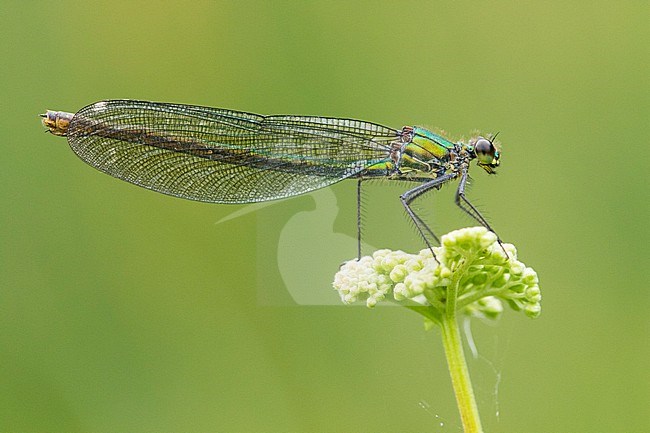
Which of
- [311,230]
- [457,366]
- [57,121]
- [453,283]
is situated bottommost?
[457,366]

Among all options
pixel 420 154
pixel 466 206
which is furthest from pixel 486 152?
pixel 466 206

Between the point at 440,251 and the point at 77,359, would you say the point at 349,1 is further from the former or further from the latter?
the point at 440,251

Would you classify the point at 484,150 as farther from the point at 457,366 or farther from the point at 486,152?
the point at 457,366

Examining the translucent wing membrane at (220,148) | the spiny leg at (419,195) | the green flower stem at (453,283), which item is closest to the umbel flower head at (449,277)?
the green flower stem at (453,283)

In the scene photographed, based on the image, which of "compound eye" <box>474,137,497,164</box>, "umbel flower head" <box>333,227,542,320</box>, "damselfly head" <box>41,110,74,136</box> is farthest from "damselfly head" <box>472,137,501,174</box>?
"damselfly head" <box>41,110,74,136</box>

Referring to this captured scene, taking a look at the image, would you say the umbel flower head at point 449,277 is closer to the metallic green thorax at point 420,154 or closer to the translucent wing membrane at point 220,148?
the metallic green thorax at point 420,154

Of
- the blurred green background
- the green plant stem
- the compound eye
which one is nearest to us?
the green plant stem

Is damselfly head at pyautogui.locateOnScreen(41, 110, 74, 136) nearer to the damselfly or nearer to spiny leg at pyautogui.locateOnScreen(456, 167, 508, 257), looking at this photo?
the damselfly

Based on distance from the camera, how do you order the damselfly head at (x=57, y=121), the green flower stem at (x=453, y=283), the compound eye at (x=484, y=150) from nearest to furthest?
the green flower stem at (x=453, y=283) → the damselfly head at (x=57, y=121) → the compound eye at (x=484, y=150)
